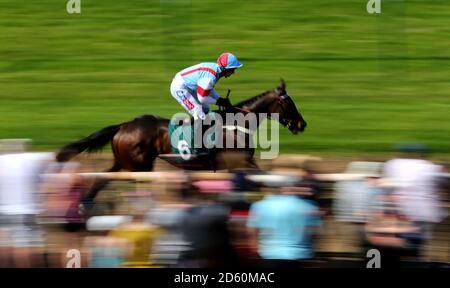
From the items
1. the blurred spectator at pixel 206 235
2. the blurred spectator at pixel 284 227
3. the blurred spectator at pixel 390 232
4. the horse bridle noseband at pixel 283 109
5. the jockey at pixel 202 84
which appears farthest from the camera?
the horse bridle noseband at pixel 283 109

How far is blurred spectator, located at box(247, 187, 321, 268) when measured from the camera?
705 centimetres

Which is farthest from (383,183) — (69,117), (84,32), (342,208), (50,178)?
(84,32)

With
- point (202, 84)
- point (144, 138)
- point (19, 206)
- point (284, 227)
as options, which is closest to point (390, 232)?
point (284, 227)

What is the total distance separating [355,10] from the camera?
16312 millimetres

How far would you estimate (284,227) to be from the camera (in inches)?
278

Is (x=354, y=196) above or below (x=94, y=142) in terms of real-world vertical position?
below

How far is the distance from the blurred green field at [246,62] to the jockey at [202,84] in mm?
2354

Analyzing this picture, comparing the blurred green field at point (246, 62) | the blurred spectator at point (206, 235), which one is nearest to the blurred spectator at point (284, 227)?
the blurred spectator at point (206, 235)

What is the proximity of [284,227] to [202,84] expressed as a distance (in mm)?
3372

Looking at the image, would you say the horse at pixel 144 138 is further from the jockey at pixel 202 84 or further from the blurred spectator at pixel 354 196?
the blurred spectator at pixel 354 196

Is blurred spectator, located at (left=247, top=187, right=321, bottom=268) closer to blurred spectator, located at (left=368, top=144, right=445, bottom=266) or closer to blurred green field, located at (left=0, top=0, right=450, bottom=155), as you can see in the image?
blurred spectator, located at (left=368, top=144, right=445, bottom=266)

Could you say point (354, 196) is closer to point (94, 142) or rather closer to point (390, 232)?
point (390, 232)

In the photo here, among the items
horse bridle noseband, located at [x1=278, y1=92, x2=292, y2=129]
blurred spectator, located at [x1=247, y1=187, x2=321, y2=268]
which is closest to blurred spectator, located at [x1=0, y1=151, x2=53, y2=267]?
blurred spectator, located at [x1=247, y1=187, x2=321, y2=268]

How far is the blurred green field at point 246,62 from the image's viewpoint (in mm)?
13219
